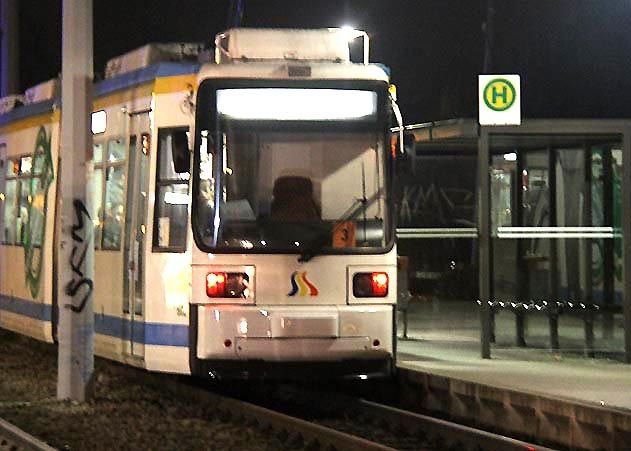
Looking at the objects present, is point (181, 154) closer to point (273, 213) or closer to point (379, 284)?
point (273, 213)

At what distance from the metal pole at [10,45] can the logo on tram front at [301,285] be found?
13.8 m

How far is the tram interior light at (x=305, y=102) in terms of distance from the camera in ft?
41.0

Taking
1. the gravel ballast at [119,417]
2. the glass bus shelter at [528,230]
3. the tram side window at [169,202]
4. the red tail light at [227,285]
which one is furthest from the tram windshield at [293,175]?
the glass bus shelter at [528,230]

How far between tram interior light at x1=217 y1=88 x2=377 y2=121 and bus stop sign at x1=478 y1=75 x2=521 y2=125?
3032 millimetres

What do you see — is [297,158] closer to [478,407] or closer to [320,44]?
[320,44]

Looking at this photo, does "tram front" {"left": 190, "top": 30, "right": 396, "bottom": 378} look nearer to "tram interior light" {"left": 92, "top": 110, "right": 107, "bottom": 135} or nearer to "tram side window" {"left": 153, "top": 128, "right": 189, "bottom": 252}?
"tram side window" {"left": 153, "top": 128, "right": 189, "bottom": 252}

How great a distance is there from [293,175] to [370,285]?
1275mm

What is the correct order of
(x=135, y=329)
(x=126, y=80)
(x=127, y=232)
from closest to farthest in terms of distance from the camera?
1. (x=135, y=329)
2. (x=127, y=232)
3. (x=126, y=80)

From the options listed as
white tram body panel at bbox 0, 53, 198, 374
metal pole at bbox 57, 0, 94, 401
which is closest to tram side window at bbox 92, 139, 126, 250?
Answer: white tram body panel at bbox 0, 53, 198, 374

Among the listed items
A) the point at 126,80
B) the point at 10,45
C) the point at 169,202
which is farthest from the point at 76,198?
the point at 10,45

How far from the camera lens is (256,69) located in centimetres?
1262

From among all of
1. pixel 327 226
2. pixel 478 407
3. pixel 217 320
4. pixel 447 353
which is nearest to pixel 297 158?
pixel 327 226

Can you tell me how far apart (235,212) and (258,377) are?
156cm

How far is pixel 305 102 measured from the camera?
41.3ft
